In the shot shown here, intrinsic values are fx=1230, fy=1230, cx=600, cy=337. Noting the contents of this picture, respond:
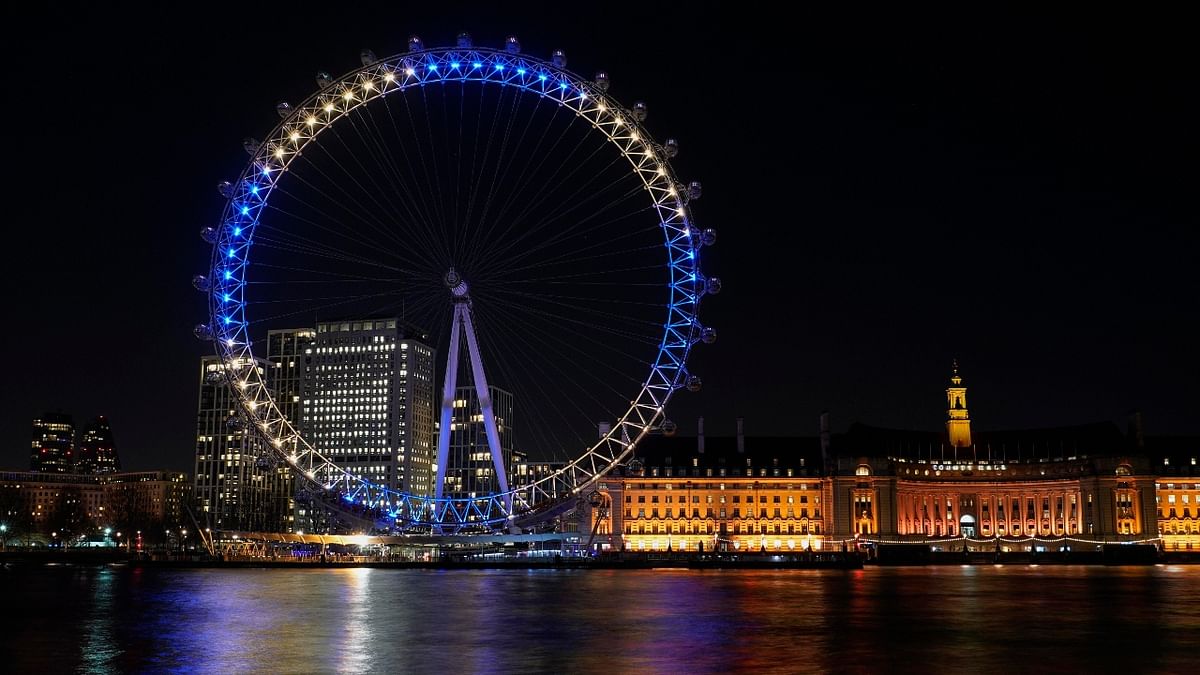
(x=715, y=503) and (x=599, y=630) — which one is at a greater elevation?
(x=715, y=503)

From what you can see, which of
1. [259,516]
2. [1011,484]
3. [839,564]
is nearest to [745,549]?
[1011,484]

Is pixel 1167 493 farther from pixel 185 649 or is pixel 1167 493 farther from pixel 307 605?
pixel 185 649

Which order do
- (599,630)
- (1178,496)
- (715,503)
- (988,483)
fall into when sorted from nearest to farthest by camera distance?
(599,630) < (1178,496) < (715,503) < (988,483)

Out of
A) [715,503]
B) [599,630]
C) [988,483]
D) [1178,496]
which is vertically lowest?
[599,630]

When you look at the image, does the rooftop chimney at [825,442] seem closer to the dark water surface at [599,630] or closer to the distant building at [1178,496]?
the distant building at [1178,496]

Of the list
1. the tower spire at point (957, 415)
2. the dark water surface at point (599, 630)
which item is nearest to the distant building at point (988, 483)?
the tower spire at point (957, 415)

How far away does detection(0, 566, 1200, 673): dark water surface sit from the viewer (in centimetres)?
2856

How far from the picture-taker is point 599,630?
3688 centimetres

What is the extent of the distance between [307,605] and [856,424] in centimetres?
13452

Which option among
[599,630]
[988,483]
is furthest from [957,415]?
[599,630]

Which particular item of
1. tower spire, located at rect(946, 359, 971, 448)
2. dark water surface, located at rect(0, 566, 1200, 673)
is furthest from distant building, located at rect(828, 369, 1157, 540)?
dark water surface, located at rect(0, 566, 1200, 673)

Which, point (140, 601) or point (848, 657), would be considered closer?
point (848, 657)

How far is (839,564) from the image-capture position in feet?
372

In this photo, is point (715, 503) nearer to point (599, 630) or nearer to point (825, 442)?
Result: point (825, 442)
